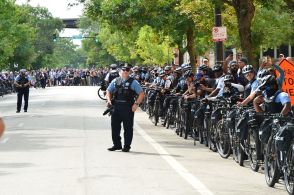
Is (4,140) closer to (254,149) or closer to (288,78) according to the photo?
(254,149)

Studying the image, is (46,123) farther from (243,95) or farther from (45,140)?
(243,95)

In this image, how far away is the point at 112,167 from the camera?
14.1 meters

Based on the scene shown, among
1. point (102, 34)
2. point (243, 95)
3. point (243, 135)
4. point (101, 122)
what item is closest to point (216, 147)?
point (243, 95)

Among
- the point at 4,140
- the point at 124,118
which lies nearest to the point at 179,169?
the point at 124,118

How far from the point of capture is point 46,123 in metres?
26.5

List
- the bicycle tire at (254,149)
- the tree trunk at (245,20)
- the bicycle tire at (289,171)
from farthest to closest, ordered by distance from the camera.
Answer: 1. the tree trunk at (245,20)
2. the bicycle tire at (254,149)
3. the bicycle tire at (289,171)

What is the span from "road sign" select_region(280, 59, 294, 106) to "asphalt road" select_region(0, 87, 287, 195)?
1371 millimetres

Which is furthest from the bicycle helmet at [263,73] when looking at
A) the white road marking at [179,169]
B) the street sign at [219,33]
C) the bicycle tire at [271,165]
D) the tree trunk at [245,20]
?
the street sign at [219,33]

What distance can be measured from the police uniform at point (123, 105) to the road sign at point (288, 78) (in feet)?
14.0

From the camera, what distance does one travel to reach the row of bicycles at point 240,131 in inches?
442

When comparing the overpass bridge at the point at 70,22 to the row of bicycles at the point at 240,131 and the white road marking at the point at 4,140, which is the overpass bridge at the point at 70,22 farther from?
the white road marking at the point at 4,140

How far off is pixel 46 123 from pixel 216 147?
A: 413 inches

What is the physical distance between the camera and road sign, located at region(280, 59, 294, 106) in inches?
512

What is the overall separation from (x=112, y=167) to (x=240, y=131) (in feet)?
7.24
